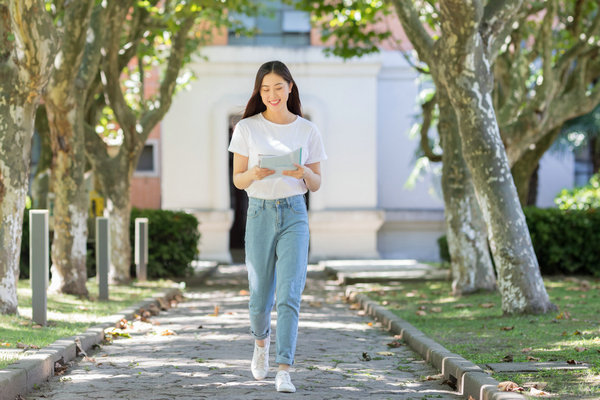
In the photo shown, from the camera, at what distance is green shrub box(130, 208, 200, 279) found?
57.3 ft

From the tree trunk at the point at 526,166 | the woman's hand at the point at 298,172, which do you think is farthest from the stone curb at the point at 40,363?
the tree trunk at the point at 526,166

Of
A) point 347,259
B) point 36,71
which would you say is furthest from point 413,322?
point 347,259

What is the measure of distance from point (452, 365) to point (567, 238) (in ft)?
36.6

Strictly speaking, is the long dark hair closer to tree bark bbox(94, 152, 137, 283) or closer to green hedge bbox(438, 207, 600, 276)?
tree bark bbox(94, 152, 137, 283)

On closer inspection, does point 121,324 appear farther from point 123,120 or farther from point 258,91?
point 123,120

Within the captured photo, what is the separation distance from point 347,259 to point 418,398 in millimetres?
18140

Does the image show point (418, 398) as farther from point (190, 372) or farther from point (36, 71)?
point (36, 71)

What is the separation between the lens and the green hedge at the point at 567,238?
679 inches

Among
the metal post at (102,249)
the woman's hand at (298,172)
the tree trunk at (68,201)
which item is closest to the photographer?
the woman's hand at (298,172)

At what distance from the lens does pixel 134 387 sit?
6.62m

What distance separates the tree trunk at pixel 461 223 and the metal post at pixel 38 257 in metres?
6.27

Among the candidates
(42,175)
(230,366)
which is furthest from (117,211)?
(230,366)

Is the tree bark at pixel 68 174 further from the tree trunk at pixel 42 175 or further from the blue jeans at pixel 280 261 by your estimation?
the blue jeans at pixel 280 261

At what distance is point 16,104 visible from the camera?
966cm
